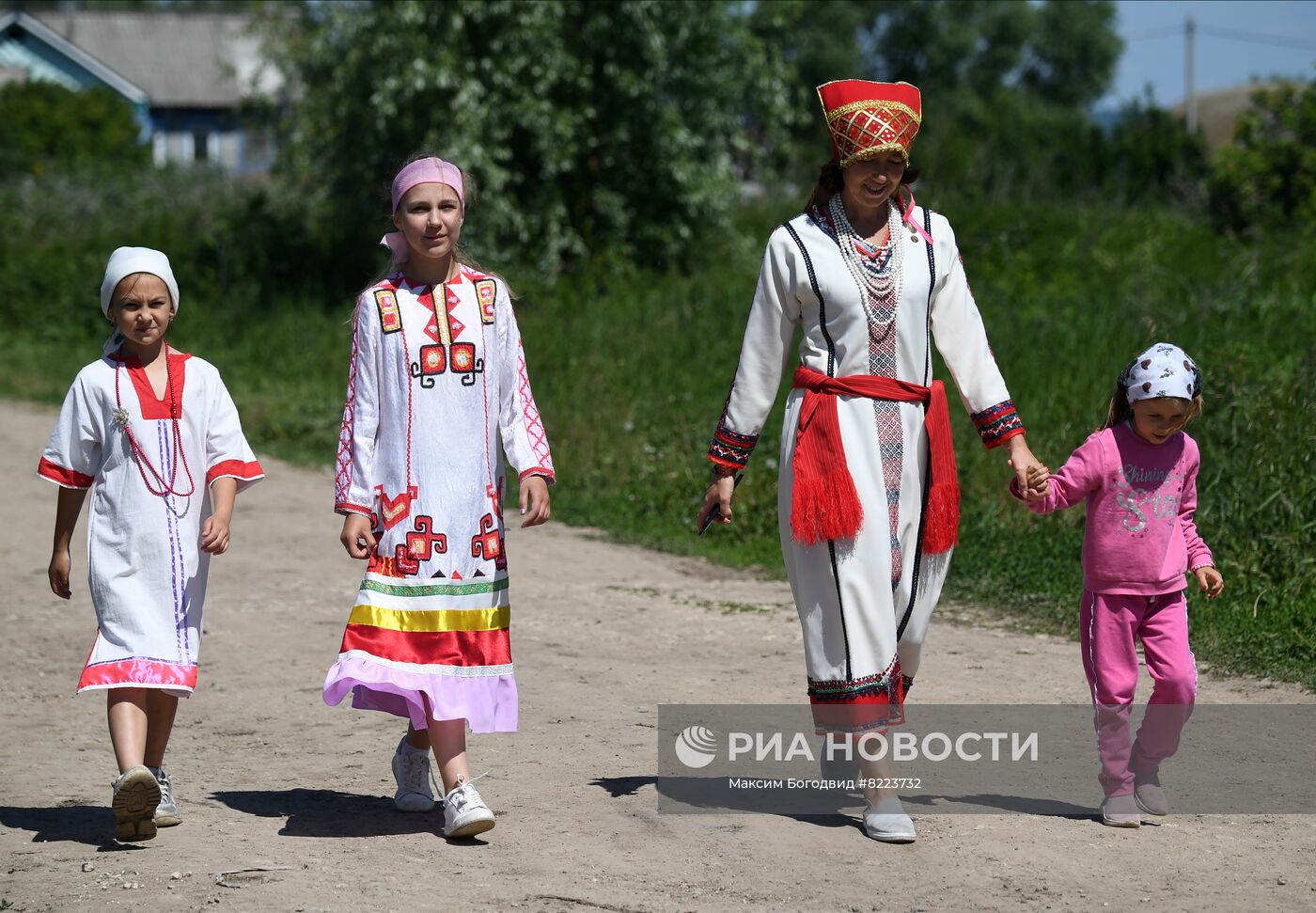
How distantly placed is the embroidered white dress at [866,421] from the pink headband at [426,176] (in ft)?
2.95

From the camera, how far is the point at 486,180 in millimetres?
16562

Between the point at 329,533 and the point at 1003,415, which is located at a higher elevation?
the point at 1003,415

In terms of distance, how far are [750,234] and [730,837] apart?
48.6 ft

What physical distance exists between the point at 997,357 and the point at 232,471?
296 inches

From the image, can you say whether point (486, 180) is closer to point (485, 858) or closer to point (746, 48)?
point (746, 48)

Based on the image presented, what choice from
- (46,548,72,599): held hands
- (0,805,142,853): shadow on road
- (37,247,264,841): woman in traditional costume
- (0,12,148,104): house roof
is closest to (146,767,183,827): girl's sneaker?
(37,247,264,841): woman in traditional costume

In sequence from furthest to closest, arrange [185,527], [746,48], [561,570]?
[746,48] < [561,570] < [185,527]

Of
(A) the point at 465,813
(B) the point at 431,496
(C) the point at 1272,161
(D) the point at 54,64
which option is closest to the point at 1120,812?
(A) the point at 465,813

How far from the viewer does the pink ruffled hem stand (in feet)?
14.7

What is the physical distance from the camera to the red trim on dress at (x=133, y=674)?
455cm

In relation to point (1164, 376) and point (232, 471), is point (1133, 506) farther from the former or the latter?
point (232, 471)

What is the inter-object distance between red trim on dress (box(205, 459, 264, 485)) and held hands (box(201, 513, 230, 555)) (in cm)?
14

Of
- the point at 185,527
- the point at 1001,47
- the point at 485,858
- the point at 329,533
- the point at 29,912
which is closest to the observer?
the point at 29,912

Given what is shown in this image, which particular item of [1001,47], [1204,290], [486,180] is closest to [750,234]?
[486,180]
